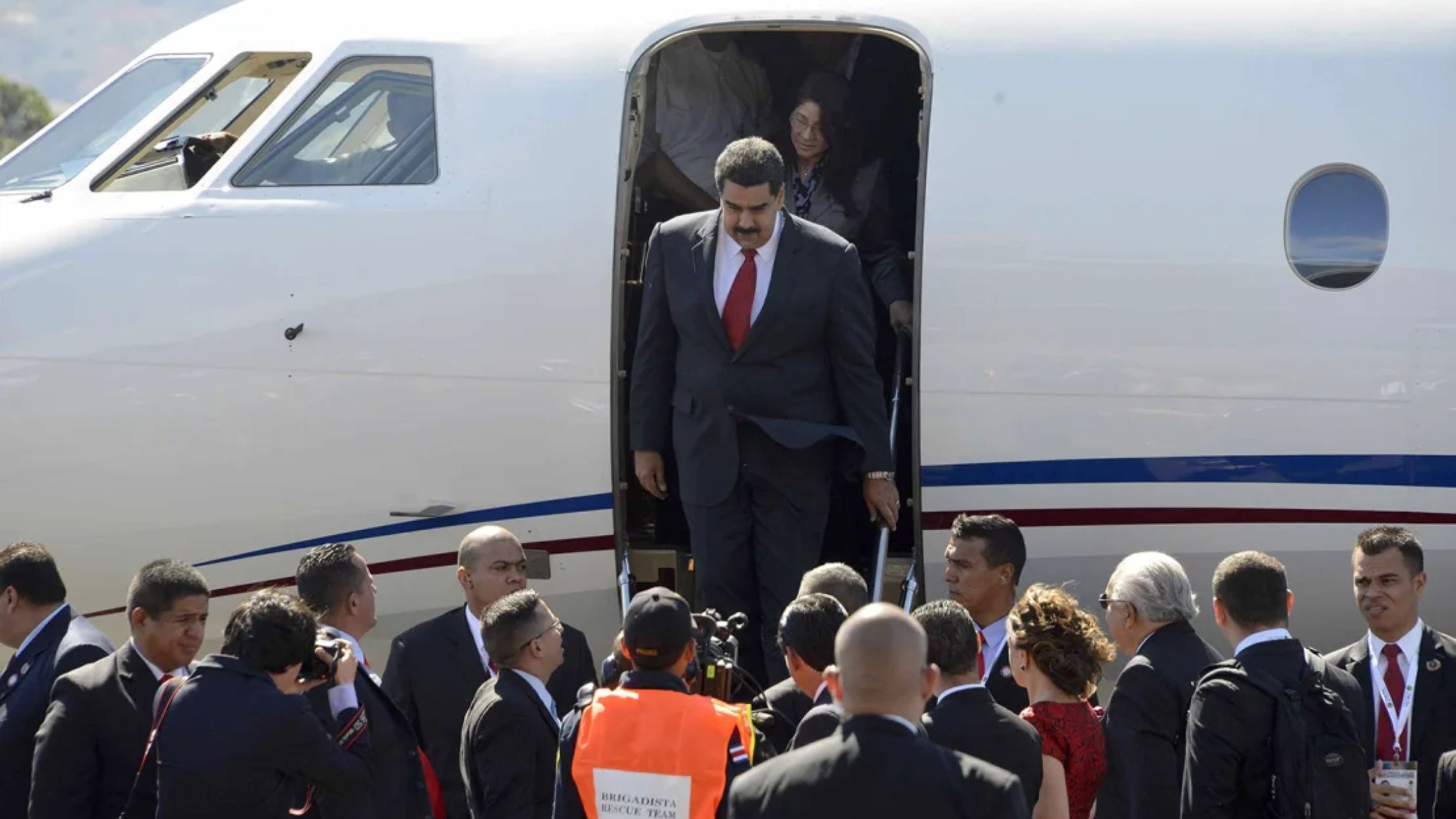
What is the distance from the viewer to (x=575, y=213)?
305 inches

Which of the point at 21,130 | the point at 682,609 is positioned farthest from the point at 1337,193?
the point at 21,130

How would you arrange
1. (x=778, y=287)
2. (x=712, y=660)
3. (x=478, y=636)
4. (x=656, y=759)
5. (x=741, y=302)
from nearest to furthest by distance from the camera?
(x=656, y=759)
(x=712, y=660)
(x=478, y=636)
(x=778, y=287)
(x=741, y=302)

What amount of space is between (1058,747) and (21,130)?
9993cm

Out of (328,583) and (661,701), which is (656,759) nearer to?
(661,701)

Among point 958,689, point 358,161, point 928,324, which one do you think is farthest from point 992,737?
point 358,161

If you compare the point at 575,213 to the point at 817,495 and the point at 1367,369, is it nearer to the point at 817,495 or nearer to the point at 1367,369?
the point at 817,495

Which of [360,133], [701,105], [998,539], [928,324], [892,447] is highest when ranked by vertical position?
[701,105]

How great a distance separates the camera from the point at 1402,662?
646cm

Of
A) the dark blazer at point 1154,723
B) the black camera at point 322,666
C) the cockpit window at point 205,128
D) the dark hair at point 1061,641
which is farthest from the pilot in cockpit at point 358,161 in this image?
the dark blazer at point 1154,723

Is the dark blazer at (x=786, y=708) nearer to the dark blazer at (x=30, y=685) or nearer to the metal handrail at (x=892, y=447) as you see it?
the metal handrail at (x=892, y=447)

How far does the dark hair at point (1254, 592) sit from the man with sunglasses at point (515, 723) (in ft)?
7.37

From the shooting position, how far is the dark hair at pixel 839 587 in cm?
590

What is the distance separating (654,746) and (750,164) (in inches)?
122

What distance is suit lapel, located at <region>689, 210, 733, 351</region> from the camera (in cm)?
744
